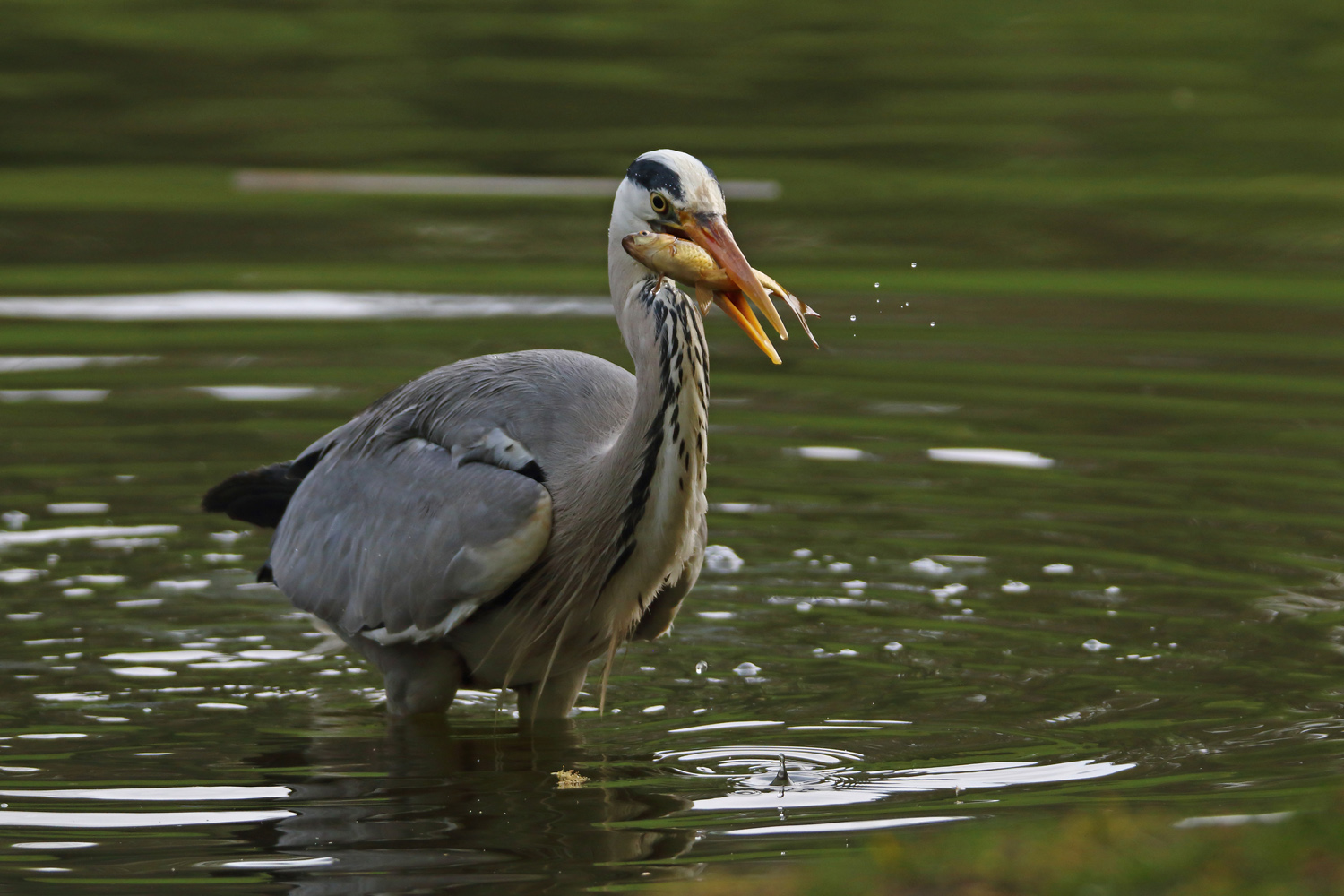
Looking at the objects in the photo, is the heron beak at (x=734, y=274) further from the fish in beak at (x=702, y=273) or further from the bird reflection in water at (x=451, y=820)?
the bird reflection in water at (x=451, y=820)

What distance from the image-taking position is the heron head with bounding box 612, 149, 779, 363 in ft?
20.2

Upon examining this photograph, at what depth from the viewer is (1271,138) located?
18281mm

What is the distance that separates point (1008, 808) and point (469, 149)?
41.3 feet

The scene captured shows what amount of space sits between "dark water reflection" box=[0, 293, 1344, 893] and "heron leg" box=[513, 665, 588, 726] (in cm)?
Answer: 14

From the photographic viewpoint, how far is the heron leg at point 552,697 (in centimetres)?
749

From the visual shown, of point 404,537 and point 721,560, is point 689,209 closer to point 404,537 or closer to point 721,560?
point 404,537

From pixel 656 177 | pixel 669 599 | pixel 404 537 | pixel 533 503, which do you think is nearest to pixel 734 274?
pixel 656 177

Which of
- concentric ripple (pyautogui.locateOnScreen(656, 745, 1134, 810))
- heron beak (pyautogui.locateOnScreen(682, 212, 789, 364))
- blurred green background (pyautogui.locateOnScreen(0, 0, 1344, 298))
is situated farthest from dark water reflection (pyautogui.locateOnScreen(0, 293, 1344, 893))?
blurred green background (pyautogui.locateOnScreen(0, 0, 1344, 298))

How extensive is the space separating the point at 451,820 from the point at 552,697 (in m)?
1.18

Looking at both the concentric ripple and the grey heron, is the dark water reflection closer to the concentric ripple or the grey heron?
the concentric ripple

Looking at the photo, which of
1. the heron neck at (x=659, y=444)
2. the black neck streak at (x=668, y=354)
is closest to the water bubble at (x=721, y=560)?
the heron neck at (x=659, y=444)

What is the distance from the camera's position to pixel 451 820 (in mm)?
6402

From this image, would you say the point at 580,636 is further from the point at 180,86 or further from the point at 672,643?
the point at 180,86

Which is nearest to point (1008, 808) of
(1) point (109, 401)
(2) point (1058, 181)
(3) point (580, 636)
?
(3) point (580, 636)
